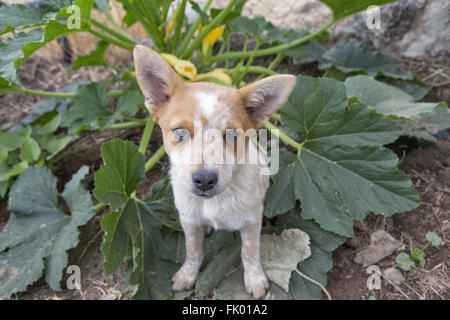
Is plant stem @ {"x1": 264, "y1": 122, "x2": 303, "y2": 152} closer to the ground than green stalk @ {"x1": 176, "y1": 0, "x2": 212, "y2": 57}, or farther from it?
closer to the ground

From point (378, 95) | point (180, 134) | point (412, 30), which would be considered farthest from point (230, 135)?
point (412, 30)

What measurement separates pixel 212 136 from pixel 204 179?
23cm

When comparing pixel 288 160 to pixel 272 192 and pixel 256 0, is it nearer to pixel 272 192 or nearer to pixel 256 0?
pixel 272 192

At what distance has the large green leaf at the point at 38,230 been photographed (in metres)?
2.45

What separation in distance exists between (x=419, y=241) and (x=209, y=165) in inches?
68.7

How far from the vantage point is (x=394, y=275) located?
236 cm

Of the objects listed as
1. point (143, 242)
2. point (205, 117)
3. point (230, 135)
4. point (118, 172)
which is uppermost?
point (205, 117)

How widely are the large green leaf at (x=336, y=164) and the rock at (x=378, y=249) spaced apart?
0.31 meters

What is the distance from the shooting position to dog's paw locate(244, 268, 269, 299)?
2334 mm

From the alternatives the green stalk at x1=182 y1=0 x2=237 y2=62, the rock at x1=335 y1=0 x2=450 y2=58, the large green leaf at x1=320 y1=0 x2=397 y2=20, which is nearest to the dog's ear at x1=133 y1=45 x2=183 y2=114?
the green stalk at x1=182 y1=0 x2=237 y2=62

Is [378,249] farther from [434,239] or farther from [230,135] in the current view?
[230,135]

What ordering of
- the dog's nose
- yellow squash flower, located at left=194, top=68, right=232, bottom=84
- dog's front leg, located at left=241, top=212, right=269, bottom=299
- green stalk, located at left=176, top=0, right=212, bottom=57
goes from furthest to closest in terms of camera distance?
green stalk, located at left=176, top=0, right=212, bottom=57 → yellow squash flower, located at left=194, top=68, right=232, bottom=84 → dog's front leg, located at left=241, top=212, right=269, bottom=299 → the dog's nose

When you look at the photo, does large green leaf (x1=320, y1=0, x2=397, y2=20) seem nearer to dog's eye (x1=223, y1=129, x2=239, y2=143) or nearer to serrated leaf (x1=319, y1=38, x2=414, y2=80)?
serrated leaf (x1=319, y1=38, x2=414, y2=80)

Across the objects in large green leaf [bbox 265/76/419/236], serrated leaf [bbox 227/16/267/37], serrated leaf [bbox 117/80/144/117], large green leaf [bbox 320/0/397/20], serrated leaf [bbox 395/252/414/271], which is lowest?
serrated leaf [bbox 395/252/414/271]
